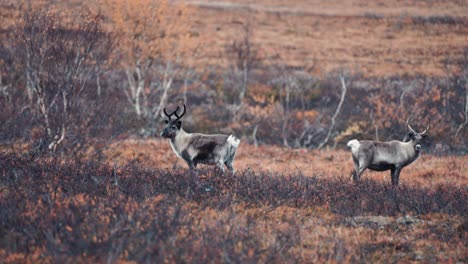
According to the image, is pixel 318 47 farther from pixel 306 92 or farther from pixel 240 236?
pixel 240 236

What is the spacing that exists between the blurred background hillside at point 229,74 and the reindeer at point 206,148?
3036mm

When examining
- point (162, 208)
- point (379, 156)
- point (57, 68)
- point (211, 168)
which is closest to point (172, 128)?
point (211, 168)

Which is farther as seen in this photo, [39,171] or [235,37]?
[235,37]

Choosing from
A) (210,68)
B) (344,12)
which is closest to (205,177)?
(210,68)

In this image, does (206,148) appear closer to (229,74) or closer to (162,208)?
(162,208)

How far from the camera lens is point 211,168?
1368 cm

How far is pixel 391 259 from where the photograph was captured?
8.13m

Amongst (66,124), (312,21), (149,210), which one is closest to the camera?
(149,210)

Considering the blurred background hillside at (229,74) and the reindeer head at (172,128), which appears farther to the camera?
the blurred background hillside at (229,74)

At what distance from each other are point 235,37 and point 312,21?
1284cm

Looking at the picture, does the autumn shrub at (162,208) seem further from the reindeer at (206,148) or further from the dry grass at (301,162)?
the dry grass at (301,162)

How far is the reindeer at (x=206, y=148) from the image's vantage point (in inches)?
561

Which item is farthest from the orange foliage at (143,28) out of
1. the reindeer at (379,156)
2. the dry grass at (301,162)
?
the reindeer at (379,156)

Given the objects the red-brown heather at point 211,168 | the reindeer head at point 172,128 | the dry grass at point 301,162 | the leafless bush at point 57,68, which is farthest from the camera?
the dry grass at point 301,162
